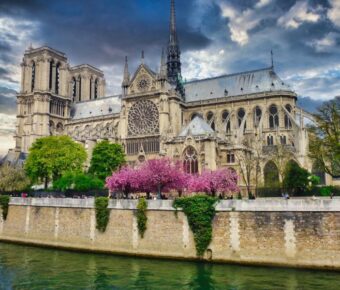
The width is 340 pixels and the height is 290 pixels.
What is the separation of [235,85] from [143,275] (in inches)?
2023

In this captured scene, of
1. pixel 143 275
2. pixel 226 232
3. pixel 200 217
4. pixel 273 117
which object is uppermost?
pixel 273 117

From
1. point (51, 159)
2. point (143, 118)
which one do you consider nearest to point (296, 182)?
point (51, 159)

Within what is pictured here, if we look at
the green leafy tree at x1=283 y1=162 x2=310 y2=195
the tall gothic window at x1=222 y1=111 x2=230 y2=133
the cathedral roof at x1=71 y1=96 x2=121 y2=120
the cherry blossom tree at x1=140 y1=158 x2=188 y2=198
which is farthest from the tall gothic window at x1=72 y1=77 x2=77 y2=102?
the green leafy tree at x1=283 y1=162 x2=310 y2=195

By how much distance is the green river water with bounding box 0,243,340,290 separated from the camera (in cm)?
1983

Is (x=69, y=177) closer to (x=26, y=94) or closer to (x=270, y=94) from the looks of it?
(x=270, y=94)

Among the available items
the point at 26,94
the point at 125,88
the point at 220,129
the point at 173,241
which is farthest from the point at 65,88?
the point at 173,241

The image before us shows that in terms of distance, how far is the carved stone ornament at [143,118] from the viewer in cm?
6291

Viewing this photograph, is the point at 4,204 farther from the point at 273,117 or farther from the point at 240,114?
the point at 273,117

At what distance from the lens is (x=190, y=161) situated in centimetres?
4925

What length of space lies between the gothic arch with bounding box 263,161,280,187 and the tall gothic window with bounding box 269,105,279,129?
1311 centimetres

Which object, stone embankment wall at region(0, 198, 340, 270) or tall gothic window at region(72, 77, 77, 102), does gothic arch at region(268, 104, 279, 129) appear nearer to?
stone embankment wall at region(0, 198, 340, 270)

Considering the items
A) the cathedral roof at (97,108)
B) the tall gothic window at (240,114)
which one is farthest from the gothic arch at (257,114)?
the cathedral roof at (97,108)

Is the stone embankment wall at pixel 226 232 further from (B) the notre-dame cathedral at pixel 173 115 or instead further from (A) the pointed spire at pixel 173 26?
(A) the pointed spire at pixel 173 26

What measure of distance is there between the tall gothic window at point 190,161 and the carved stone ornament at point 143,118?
13.5m
